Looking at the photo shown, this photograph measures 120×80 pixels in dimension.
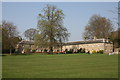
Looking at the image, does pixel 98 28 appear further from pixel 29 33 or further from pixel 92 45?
pixel 29 33

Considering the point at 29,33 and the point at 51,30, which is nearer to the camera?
the point at 51,30

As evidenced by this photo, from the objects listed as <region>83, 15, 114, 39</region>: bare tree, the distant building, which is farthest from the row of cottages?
<region>83, 15, 114, 39</region>: bare tree

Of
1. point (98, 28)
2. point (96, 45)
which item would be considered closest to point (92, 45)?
point (96, 45)

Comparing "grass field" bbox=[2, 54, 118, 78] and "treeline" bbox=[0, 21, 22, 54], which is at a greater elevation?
"treeline" bbox=[0, 21, 22, 54]

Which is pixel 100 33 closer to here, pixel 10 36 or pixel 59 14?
pixel 59 14

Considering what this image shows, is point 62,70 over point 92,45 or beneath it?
beneath

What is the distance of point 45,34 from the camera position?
2682 inches

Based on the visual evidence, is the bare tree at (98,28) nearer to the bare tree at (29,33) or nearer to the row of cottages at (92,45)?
the row of cottages at (92,45)

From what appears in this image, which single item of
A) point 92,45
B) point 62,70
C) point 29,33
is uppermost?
point 29,33

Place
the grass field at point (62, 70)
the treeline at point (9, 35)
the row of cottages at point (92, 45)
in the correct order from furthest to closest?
the row of cottages at point (92, 45) → the treeline at point (9, 35) → the grass field at point (62, 70)

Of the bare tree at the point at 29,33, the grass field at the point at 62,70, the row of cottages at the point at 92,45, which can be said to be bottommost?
the grass field at the point at 62,70

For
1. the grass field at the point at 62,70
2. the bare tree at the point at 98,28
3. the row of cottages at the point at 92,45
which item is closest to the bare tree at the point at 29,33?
the row of cottages at the point at 92,45

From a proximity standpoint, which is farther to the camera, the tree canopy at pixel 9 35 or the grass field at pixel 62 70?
the tree canopy at pixel 9 35

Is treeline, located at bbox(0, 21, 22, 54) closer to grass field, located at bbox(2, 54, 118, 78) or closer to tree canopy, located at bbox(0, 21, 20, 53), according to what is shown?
tree canopy, located at bbox(0, 21, 20, 53)
